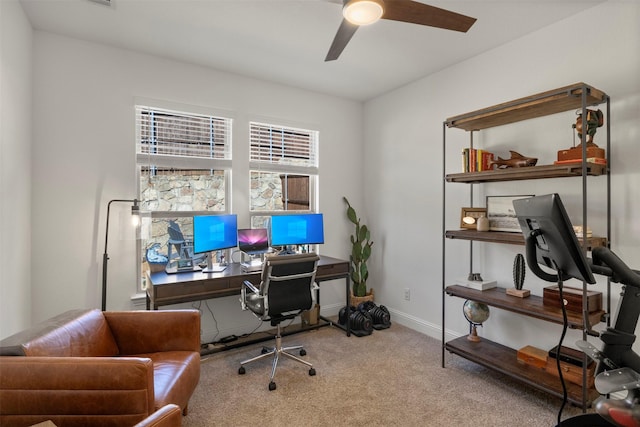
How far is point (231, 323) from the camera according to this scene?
3.40m

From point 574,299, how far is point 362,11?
222 cm

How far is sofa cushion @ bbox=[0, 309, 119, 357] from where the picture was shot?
147 centimetres

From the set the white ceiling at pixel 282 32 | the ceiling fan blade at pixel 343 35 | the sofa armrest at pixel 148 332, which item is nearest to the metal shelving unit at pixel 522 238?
the white ceiling at pixel 282 32

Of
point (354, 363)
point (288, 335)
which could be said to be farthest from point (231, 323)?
point (354, 363)

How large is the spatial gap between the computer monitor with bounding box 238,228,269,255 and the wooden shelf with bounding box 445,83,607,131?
80.1 inches

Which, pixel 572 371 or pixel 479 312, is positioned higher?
pixel 479 312

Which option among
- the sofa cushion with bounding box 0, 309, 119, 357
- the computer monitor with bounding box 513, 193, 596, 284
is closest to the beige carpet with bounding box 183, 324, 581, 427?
the sofa cushion with bounding box 0, 309, 119, 357

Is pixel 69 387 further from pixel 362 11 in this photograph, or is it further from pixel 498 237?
pixel 498 237

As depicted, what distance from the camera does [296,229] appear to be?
3.52m

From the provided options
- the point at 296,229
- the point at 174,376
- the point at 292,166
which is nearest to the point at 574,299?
the point at 296,229

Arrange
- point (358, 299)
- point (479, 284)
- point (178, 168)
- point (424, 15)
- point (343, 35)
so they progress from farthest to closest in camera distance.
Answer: point (358, 299) → point (178, 168) → point (479, 284) → point (343, 35) → point (424, 15)

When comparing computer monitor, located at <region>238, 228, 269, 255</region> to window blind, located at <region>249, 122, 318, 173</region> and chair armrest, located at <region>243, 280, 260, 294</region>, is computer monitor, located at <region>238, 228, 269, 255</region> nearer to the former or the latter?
chair armrest, located at <region>243, 280, 260, 294</region>

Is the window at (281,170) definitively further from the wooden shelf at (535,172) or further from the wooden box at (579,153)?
the wooden box at (579,153)

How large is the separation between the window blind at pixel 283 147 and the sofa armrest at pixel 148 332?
6.45ft
